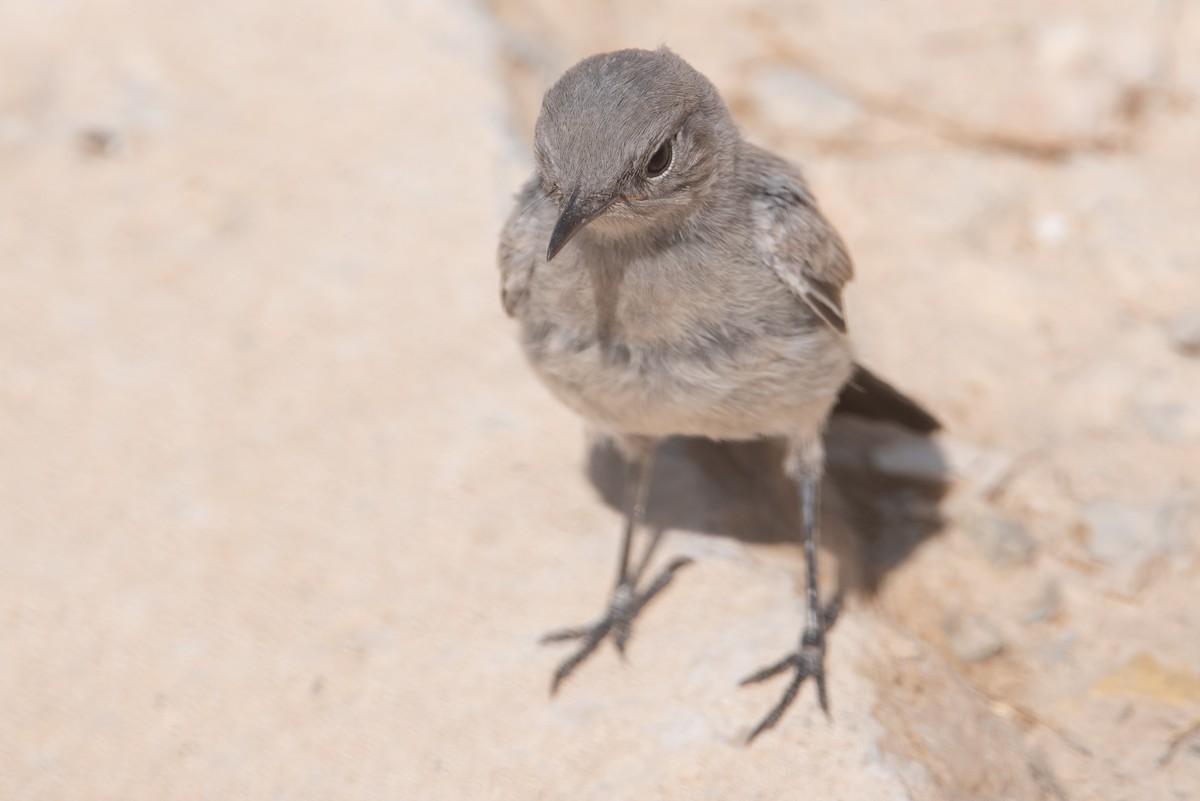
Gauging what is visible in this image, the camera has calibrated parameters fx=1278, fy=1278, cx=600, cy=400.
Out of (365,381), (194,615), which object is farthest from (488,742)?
(365,381)

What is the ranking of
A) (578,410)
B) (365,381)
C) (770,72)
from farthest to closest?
(770,72), (365,381), (578,410)

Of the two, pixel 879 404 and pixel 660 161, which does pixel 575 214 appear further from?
pixel 879 404

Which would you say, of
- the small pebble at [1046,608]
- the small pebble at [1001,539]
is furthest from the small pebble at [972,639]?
the small pebble at [1001,539]

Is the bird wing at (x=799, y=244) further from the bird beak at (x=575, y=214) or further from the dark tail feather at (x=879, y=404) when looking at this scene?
the bird beak at (x=575, y=214)

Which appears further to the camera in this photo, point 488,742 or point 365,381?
point 365,381

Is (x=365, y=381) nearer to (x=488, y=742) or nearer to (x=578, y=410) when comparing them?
(x=578, y=410)

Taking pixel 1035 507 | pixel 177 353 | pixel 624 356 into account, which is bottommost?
pixel 1035 507

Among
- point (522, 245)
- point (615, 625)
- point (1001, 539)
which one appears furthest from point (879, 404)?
point (522, 245)
